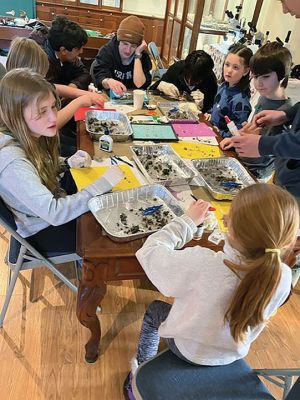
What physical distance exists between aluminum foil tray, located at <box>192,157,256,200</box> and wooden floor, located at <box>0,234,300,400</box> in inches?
28.1

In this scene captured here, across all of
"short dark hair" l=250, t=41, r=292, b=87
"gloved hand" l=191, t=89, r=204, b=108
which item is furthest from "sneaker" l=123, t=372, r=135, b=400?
"gloved hand" l=191, t=89, r=204, b=108

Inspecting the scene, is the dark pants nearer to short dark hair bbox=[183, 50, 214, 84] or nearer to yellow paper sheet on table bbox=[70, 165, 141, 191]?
yellow paper sheet on table bbox=[70, 165, 141, 191]

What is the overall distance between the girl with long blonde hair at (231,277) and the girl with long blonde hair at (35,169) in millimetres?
366

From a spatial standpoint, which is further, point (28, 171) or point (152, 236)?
point (28, 171)

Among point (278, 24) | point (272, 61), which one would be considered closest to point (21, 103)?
point (272, 61)

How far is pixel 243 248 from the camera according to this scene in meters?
0.78

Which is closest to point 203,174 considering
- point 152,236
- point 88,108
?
point 152,236

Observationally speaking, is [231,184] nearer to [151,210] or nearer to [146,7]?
[151,210]

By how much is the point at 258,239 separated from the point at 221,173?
0.73 m

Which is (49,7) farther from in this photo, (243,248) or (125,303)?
(243,248)

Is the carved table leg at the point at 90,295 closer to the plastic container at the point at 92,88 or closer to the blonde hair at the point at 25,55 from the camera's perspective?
the blonde hair at the point at 25,55

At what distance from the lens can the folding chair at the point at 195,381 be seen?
2.89 feet

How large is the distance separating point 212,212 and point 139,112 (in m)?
0.96

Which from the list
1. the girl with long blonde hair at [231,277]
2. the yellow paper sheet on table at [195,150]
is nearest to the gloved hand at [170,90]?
the yellow paper sheet on table at [195,150]
